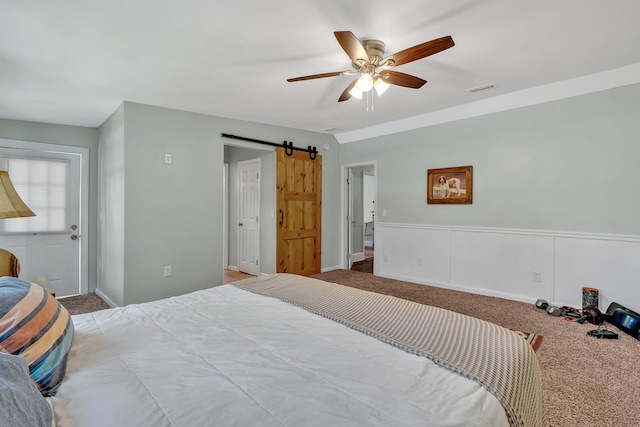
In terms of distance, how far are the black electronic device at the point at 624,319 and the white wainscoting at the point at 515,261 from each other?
0.27 m

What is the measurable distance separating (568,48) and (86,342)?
149 inches

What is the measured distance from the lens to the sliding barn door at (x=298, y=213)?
5227 millimetres

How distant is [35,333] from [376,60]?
2.51m

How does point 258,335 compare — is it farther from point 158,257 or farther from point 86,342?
point 158,257

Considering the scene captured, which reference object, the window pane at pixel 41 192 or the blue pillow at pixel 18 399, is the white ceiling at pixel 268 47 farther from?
the blue pillow at pixel 18 399

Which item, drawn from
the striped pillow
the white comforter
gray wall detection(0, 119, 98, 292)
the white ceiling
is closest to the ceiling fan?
the white ceiling

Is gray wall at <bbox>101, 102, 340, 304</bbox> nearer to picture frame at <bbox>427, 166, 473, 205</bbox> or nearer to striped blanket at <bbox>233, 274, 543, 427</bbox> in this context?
striped blanket at <bbox>233, 274, 543, 427</bbox>

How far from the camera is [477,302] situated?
396cm

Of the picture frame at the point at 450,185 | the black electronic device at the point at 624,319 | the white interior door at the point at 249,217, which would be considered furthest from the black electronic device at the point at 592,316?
the white interior door at the point at 249,217

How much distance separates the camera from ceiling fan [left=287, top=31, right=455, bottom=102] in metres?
2.09

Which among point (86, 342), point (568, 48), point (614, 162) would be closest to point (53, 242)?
point (86, 342)

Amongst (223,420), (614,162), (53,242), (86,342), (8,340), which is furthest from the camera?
(53,242)

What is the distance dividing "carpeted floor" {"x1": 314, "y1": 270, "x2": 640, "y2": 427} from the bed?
35.9 inches

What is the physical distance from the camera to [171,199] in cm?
409
